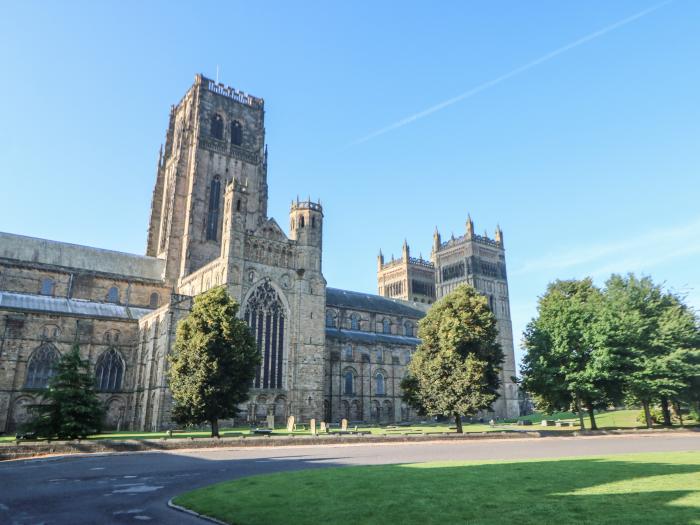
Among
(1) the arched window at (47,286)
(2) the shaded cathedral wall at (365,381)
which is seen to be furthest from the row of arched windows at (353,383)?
(1) the arched window at (47,286)

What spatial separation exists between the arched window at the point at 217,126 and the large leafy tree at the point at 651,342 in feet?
180

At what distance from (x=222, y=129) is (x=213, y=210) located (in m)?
13.4

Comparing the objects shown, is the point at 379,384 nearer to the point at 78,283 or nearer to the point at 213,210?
the point at 213,210

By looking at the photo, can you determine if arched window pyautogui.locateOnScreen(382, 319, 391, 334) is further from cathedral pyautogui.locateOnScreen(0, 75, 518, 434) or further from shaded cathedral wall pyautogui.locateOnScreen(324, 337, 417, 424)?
shaded cathedral wall pyautogui.locateOnScreen(324, 337, 417, 424)

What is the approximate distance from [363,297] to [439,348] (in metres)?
34.8

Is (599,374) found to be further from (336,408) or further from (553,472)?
(336,408)

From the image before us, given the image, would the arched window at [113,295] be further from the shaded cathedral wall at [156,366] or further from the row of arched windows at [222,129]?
the row of arched windows at [222,129]

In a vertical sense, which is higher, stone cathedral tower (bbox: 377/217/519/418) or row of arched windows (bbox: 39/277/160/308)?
stone cathedral tower (bbox: 377/217/519/418)

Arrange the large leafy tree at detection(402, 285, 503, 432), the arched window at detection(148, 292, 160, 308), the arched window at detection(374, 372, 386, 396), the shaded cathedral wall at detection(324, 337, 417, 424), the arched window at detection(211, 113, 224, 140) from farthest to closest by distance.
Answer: the arched window at detection(211, 113, 224, 140)
the arched window at detection(374, 372, 386, 396)
the shaded cathedral wall at detection(324, 337, 417, 424)
the arched window at detection(148, 292, 160, 308)
the large leafy tree at detection(402, 285, 503, 432)

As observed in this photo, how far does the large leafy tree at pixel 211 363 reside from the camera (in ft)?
104

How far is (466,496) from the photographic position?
1065cm

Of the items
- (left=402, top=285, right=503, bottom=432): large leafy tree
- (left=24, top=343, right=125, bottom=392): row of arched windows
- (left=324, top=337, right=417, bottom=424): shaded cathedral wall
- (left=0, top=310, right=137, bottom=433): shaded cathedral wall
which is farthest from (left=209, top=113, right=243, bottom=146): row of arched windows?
(left=402, top=285, right=503, bottom=432): large leafy tree

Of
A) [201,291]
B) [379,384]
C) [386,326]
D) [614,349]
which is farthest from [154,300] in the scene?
[614,349]

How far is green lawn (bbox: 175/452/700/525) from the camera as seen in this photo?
29.3 feet
